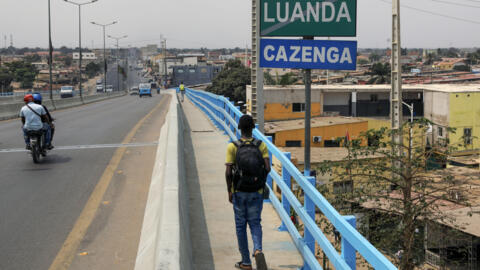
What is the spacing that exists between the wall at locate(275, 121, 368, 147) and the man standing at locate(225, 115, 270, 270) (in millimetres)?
39967

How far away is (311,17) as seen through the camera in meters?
6.65

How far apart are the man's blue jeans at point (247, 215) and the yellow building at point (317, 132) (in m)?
39.2

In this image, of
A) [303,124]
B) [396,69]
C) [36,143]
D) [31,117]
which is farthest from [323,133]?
[36,143]

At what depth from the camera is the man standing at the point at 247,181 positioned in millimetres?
5480

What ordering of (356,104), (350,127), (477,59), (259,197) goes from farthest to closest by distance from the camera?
(477,59) < (356,104) < (350,127) < (259,197)

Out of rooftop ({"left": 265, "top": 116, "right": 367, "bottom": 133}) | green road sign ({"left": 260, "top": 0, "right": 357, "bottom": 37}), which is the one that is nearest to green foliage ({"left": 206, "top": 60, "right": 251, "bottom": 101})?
rooftop ({"left": 265, "top": 116, "right": 367, "bottom": 133})

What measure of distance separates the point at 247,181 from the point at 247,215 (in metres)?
0.41

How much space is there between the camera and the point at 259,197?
5.66 m

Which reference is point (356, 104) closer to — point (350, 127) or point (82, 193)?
point (350, 127)

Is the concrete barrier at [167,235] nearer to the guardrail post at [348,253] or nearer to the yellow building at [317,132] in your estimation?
the guardrail post at [348,253]

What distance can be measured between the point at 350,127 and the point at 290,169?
43.8m

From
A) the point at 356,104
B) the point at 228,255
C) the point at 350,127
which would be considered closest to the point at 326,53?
the point at 228,255

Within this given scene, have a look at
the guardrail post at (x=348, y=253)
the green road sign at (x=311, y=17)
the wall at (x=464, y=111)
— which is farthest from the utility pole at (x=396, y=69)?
the wall at (x=464, y=111)

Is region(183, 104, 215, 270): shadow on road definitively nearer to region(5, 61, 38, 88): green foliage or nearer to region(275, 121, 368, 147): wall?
region(275, 121, 368, 147): wall
